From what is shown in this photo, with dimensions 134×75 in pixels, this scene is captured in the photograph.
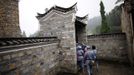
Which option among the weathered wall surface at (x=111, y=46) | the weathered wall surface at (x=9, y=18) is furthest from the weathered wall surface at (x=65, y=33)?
the weathered wall surface at (x=111, y=46)

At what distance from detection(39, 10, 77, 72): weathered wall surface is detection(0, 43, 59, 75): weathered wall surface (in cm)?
53

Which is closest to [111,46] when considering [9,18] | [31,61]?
[31,61]

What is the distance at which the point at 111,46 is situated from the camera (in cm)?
1008

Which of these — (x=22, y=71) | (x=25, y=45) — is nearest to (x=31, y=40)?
(x=25, y=45)

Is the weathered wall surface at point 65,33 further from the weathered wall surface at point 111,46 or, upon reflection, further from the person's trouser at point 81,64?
the weathered wall surface at point 111,46

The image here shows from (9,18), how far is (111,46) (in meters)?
8.45

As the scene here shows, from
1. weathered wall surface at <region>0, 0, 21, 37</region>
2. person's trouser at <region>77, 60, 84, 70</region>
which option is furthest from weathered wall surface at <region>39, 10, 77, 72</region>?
weathered wall surface at <region>0, 0, 21, 37</region>

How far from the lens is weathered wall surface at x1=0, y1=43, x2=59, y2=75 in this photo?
11.5 ft

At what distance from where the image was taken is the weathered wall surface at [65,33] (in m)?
6.98

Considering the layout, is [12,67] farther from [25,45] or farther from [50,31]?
[50,31]

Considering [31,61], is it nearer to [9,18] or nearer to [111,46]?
[9,18]

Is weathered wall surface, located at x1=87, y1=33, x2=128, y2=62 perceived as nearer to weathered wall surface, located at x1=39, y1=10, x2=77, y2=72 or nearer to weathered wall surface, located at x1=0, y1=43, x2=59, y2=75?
weathered wall surface, located at x1=39, y1=10, x2=77, y2=72

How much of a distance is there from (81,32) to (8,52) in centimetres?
679

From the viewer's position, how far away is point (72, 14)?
6.86 metres
